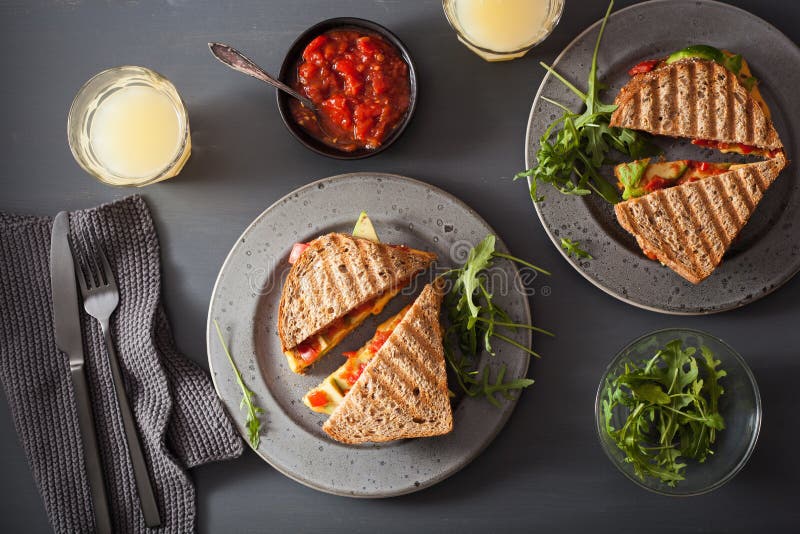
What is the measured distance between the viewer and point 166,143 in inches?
121

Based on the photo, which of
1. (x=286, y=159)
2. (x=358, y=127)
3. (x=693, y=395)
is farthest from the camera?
(x=286, y=159)

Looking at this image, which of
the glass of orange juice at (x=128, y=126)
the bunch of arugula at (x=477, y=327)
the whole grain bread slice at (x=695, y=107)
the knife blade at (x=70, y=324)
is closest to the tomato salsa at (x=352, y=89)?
the glass of orange juice at (x=128, y=126)

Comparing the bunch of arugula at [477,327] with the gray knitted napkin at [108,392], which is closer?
the bunch of arugula at [477,327]

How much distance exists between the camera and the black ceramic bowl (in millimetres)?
2990

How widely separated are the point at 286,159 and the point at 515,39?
1174 millimetres

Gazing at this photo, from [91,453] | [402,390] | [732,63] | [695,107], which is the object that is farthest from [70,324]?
[732,63]

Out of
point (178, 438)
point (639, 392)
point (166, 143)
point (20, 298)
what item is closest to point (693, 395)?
point (639, 392)

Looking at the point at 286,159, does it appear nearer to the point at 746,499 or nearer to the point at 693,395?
the point at 693,395

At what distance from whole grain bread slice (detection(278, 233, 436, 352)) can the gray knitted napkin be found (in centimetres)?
54

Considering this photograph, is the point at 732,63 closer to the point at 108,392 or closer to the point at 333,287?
the point at 333,287

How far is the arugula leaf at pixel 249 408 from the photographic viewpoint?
3.01m

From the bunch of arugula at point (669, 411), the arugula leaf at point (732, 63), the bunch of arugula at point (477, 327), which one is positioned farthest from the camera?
the arugula leaf at point (732, 63)

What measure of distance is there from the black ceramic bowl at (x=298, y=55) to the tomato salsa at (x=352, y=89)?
0.07 feet

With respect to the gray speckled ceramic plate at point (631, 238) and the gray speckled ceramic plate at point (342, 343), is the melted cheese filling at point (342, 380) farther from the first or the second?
the gray speckled ceramic plate at point (631, 238)
